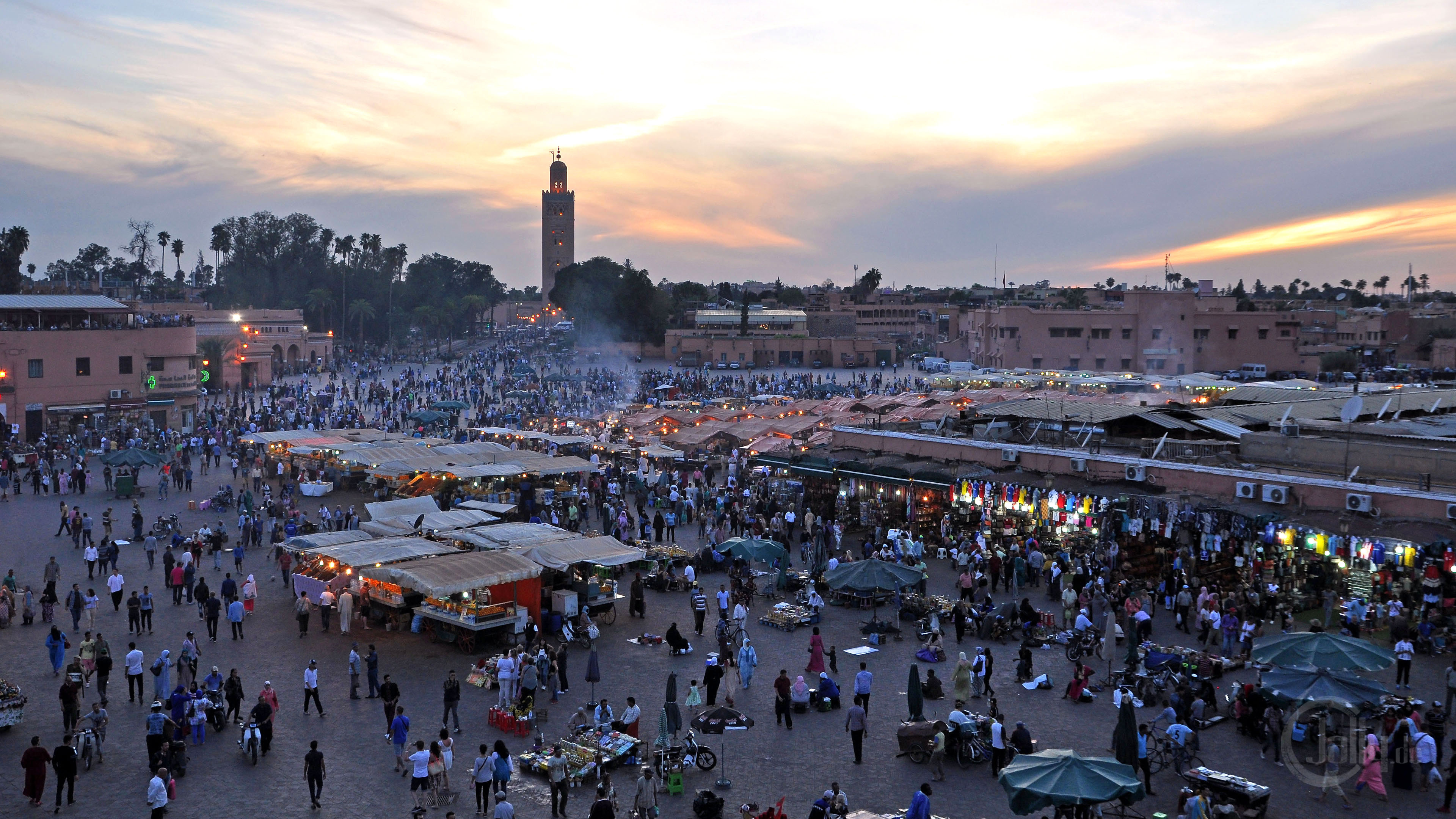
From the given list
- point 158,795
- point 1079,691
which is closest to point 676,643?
point 1079,691

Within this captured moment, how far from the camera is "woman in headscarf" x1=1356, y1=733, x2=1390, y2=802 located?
10.7m

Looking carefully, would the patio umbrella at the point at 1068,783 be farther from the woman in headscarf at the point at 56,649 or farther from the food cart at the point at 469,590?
the woman in headscarf at the point at 56,649

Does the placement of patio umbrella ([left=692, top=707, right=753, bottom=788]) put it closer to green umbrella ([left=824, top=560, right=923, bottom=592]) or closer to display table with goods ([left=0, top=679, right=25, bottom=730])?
green umbrella ([left=824, top=560, right=923, bottom=592])

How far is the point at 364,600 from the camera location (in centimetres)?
1731

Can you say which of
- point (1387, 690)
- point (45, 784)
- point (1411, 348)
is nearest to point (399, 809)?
point (45, 784)

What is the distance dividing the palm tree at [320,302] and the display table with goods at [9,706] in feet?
282

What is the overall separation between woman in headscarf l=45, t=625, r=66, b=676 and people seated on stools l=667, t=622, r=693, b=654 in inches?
325

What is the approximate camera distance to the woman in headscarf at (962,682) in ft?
Result: 43.5

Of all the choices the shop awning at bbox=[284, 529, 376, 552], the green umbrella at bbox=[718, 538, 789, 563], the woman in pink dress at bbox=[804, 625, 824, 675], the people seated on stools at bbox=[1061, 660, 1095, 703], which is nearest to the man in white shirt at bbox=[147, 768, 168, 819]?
the shop awning at bbox=[284, 529, 376, 552]

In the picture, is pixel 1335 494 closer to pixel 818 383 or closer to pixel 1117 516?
pixel 1117 516

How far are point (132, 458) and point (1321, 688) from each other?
27.4 meters

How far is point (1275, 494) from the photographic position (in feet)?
58.3

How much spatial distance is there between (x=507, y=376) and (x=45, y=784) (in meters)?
46.9

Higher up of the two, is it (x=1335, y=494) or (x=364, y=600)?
(x=1335, y=494)
